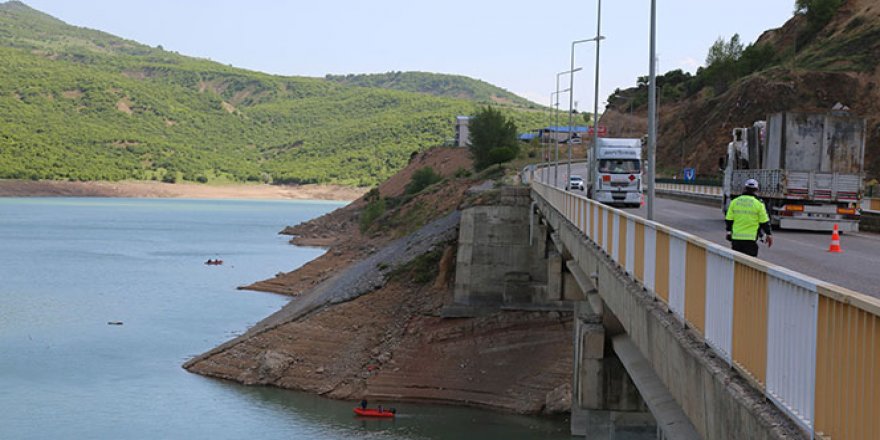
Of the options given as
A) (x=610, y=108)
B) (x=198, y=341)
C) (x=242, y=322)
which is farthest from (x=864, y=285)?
(x=610, y=108)

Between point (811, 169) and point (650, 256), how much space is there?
16606 mm

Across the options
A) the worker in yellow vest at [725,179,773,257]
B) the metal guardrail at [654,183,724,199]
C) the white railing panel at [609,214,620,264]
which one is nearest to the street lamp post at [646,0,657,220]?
the white railing panel at [609,214,620,264]

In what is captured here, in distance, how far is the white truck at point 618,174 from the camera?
4019 cm

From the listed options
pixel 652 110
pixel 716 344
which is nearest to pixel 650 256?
pixel 716 344

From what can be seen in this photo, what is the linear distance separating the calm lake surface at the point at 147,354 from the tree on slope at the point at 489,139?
1806 centimetres

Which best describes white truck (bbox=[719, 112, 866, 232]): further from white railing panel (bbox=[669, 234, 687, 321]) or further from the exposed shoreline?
the exposed shoreline

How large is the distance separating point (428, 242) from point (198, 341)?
1115cm

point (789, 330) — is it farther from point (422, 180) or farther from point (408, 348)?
point (422, 180)

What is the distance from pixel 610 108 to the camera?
5285 inches

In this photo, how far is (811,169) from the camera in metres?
26.4

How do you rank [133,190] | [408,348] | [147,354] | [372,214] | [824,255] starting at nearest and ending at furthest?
[824,255]
[408,348]
[147,354]
[372,214]
[133,190]

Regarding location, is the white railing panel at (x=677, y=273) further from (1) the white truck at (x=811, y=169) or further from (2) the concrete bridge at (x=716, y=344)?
(1) the white truck at (x=811, y=169)

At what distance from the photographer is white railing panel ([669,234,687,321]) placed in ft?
30.7

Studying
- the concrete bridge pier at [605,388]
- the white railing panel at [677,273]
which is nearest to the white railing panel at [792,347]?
the white railing panel at [677,273]
